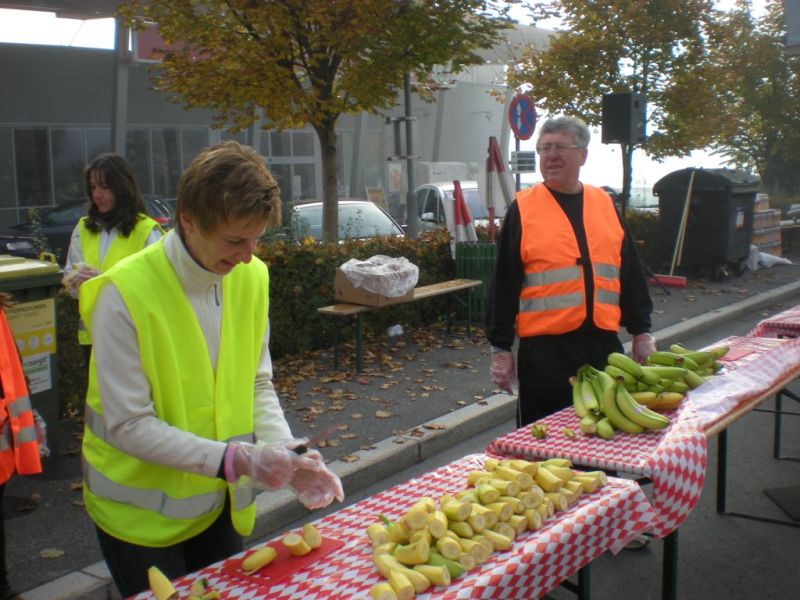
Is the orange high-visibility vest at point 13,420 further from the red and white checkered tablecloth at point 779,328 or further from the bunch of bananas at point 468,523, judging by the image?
the red and white checkered tablecloth at point 779,328

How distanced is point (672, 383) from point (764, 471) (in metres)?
2.59

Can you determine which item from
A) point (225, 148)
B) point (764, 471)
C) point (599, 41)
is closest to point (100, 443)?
point (225, 148)

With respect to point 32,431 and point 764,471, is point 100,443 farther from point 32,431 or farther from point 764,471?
point 764,471

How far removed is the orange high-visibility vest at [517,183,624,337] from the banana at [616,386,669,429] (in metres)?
0.61

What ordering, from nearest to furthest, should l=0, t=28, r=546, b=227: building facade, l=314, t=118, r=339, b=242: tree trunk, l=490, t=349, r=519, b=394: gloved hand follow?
l=490, t=349, r=519, b=394: gloved hand → l=314, t=118, r=339, b=242: tree trunk → l=0, t=28, r=546, b=227: building facade

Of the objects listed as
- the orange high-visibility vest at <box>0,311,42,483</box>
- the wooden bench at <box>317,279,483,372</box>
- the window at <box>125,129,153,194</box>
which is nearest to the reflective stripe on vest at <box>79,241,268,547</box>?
the orange high-visibility vest at <box>0,311,42,483</box>

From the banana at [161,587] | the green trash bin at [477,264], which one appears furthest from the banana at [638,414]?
the green trash bin at [477,264]

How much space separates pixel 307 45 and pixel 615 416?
8.47 m

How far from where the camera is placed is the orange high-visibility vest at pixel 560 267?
4.05m

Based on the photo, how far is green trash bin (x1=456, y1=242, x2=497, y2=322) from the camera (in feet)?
35.2

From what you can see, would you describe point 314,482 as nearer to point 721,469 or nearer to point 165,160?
point 721,469

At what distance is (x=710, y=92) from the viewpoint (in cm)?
1644

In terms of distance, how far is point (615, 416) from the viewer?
3.48 m

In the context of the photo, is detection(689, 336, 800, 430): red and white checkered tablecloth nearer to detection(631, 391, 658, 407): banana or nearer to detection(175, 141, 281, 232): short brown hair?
detection(631, 391, 658, 407): banana
